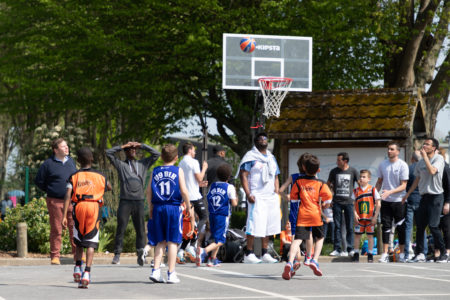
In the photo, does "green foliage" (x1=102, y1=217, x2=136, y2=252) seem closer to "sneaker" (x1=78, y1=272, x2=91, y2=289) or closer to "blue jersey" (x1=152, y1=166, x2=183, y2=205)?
"blue jersey" (x1=152, y1=166, x2=183, y2=205)

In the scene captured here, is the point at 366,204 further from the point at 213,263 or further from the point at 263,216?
the point at 213,263

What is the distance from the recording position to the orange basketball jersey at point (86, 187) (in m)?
9.77

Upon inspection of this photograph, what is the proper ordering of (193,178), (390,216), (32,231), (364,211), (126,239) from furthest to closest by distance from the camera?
1. (126,239)
2. (32,231)
3. (364,211)
4. (390,216)
5. (193,178)

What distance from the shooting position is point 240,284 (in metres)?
9.67

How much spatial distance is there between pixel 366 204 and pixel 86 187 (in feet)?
21.2

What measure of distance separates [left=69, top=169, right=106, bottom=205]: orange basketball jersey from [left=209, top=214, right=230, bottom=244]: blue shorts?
313 cm

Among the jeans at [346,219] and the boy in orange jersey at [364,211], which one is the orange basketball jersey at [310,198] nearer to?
the boy in orange jersey at [364,211]

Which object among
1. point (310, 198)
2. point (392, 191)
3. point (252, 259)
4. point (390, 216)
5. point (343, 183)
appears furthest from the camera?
point (343, 183)

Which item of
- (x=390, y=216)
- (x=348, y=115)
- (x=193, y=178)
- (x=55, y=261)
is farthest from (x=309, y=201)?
(x=348, y=115)

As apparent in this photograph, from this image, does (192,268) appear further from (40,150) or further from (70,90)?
(40,150)

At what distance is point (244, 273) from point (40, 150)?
26.6 meters

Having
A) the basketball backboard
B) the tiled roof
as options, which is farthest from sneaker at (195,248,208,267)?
the basketball backboard

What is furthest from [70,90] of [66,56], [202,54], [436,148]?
[436,148]

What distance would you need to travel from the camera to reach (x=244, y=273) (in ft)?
36.9
